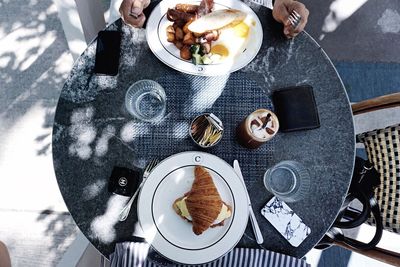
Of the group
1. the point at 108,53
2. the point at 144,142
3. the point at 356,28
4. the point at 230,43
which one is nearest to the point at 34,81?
the point at 108,53

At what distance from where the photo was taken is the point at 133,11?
42.7 inches

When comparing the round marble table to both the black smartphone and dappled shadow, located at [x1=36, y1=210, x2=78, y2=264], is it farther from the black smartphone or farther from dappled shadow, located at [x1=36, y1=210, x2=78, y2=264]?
dappled shadow, located at [x1=36, y1=210, x2=78, y2=264]

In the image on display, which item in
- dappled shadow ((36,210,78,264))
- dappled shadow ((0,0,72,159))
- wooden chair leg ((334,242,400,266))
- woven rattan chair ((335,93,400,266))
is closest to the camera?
wooden chair leg ((334,242,400,266))

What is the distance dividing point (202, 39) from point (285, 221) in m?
0.51

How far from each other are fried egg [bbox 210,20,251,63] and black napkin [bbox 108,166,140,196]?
36cm

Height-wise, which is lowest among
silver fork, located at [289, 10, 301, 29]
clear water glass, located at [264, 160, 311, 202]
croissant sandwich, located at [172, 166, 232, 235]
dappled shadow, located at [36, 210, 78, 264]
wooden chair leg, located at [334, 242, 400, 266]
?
dappled shadow, located at [36, 210, 78, 264]

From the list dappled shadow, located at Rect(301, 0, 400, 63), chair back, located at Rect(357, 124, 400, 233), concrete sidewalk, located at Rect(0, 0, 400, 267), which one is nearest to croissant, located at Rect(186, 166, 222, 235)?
chair back, located at Rect(357, 124, 400, 233)

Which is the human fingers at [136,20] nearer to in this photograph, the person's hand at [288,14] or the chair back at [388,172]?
the person's hand at [288,14]

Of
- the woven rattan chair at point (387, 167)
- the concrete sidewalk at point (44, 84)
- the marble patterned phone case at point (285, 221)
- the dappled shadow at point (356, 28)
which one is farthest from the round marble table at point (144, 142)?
the dappled shadow at point (356, 28)

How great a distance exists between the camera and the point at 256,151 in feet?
3.65

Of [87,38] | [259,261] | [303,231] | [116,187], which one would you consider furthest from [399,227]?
[87,38]

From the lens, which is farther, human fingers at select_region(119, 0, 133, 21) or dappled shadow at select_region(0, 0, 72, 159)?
dappled shadow at select_region(0, 0, 72, 159)

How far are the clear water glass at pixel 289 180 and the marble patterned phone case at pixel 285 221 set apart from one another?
3 cm

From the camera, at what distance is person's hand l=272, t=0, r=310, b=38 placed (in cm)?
111
